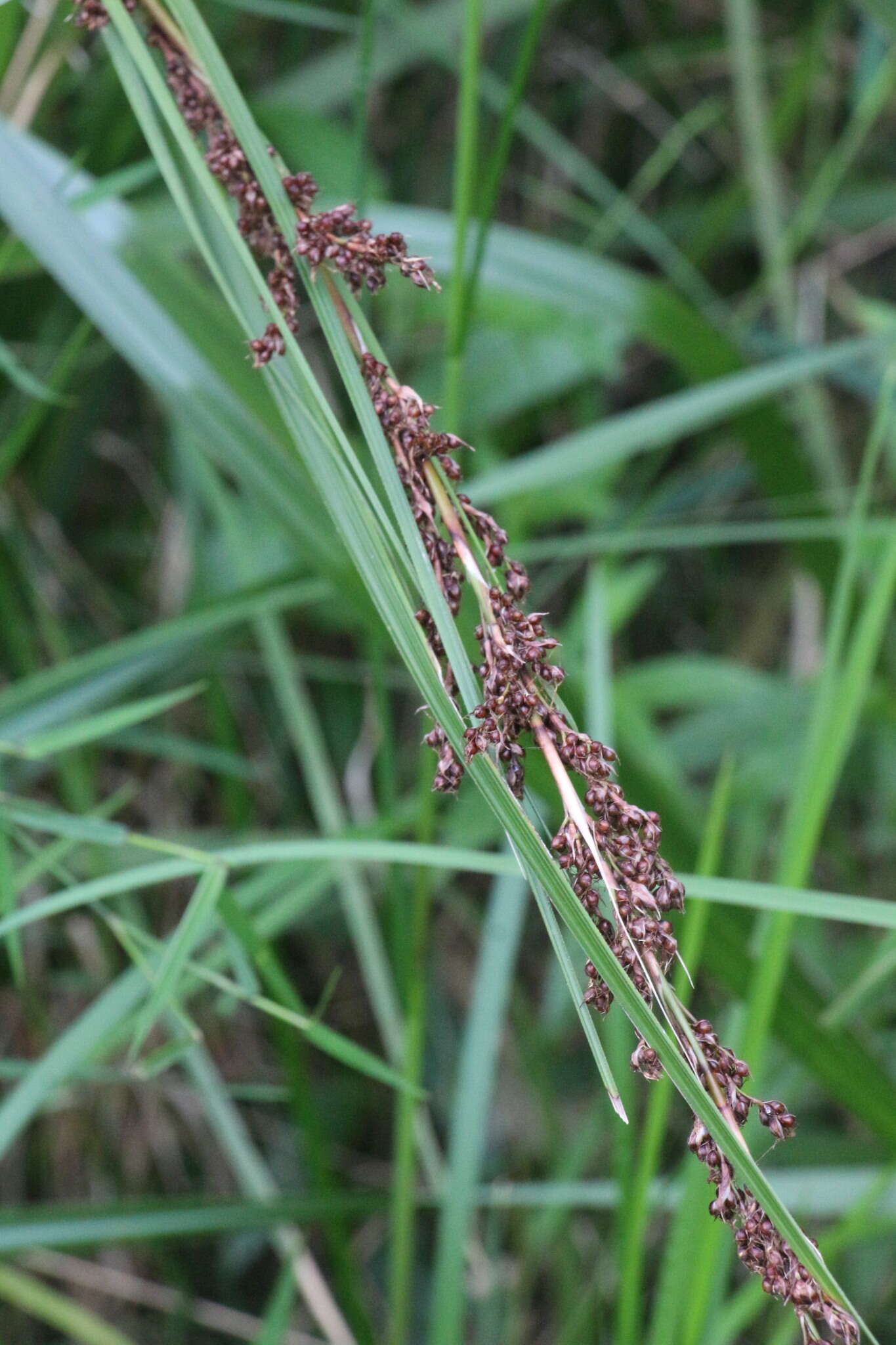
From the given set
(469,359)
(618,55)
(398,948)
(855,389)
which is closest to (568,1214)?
(398,948)

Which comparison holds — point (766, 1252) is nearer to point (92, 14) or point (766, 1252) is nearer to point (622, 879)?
point (622, 879)

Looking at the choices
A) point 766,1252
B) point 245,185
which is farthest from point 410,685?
point 766,1252

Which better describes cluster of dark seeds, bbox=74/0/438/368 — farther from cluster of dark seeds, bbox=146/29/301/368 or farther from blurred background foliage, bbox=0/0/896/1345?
blurred background foliage, bbox=0/0/896/1345

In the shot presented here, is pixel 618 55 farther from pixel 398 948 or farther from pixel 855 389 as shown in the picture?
pixel 398 948

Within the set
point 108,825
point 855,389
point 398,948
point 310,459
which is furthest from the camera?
point 855,389

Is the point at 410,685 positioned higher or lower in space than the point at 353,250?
higher

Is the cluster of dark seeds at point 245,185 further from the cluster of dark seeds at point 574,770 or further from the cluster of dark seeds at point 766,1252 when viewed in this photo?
the cluster of dark seeds at point 766,1252

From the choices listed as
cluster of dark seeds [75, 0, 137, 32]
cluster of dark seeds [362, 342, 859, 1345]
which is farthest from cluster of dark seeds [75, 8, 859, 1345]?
cluster of dark seeds [75, 0, 137, 32]
